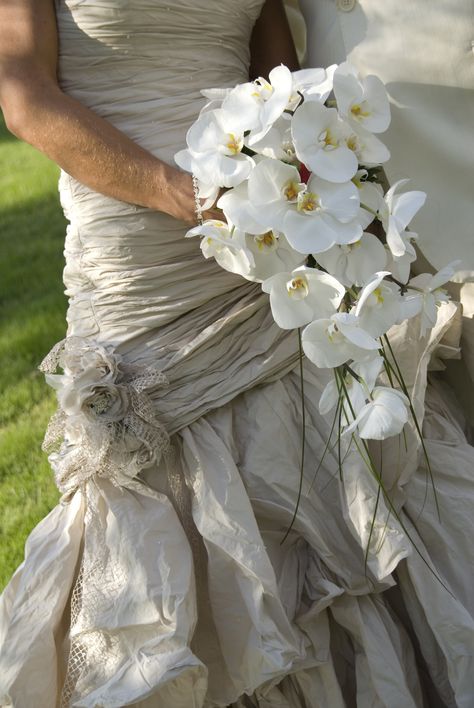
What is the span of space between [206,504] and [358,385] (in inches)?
24.5

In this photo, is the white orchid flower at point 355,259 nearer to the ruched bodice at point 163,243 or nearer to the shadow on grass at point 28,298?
the ruched bodice at point 163,243

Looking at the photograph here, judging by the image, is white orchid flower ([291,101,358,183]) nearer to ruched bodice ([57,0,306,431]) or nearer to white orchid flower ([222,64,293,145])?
white orchid flower ([222,64,293,145])

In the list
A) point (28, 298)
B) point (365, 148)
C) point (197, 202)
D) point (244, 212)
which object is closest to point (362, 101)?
point (365, 148)

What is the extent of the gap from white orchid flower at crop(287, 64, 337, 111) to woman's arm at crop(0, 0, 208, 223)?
0.49 meters

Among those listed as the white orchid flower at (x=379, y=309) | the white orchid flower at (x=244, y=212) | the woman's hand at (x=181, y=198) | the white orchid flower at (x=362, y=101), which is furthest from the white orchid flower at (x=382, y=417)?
the woman's hand at (x=181, y=198)

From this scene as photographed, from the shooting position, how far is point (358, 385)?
1.79m

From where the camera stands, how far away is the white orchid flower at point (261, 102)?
167 centimetres

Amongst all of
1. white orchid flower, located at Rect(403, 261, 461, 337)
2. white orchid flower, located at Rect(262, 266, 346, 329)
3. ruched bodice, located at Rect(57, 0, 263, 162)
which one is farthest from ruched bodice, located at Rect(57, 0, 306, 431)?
white orchid flower, located at Rect(262, 266, 346, 329)

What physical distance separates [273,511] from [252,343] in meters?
0.39

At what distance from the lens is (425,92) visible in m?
2.31

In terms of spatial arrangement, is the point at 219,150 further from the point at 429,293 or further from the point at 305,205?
the point at 429,293

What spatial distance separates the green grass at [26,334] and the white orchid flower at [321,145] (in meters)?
1.93

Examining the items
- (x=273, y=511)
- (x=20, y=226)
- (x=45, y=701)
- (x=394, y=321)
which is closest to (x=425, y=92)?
(x=394, y=321)

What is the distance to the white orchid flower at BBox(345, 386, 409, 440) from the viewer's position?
1.71 m
